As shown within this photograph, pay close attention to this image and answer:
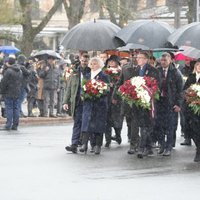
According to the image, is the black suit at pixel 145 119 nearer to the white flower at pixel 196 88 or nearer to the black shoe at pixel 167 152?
the black shoe at pixel 167 152

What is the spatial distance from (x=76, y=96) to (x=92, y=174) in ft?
9.58

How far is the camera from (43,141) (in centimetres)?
1781

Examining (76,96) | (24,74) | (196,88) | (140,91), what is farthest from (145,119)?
(24,74)

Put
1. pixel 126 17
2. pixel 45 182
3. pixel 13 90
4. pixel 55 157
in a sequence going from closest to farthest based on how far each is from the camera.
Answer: pixel 45 182, pixel 55 157, pixel 13 90, pixel 126 17

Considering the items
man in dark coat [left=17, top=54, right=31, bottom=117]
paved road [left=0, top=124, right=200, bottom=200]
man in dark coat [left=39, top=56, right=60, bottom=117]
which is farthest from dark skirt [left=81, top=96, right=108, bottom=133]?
man in dark coat [left=39, top=56, right=60, bottom=117]

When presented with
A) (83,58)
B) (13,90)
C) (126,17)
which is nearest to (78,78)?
(83,58)

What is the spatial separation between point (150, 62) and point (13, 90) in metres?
5.41

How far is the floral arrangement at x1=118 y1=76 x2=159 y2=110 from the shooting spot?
14594 millimetres

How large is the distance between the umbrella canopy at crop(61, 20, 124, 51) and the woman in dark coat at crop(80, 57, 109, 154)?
3.44 ft

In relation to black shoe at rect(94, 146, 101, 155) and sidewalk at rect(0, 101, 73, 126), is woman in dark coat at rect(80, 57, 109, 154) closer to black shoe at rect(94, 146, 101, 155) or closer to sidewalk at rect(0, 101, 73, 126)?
black shoe at rect(94, 146, 101, 155)

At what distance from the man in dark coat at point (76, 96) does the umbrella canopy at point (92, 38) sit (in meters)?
0.75

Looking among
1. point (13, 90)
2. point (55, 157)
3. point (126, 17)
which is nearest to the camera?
point (55, 157)

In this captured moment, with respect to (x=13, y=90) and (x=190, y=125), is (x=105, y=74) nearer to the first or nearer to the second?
(x=190, y=125)

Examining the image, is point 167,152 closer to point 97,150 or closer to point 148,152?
point 148,152
